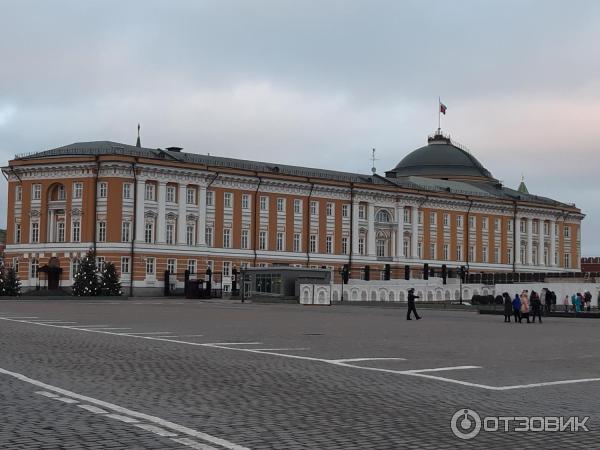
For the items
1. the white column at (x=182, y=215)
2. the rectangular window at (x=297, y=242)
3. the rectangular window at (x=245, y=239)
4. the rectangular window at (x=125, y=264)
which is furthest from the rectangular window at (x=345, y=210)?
the rectangular window at (x=125, y=264)

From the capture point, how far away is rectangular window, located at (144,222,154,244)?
88.3m

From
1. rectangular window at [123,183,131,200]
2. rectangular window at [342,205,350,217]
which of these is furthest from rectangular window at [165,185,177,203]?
rectangular window at [342,205,350,217]

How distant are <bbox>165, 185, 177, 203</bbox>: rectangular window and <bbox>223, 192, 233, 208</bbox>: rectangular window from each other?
5.73 metres

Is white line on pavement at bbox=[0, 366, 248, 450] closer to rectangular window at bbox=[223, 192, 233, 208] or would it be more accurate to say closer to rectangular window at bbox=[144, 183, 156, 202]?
rectangular window at bbox=[144, 183, 156, 202]

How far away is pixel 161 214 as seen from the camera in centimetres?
8919

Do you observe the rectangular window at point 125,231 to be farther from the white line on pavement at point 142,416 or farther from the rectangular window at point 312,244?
the white line on pavement at point 142,416

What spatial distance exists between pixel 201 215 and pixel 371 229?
72.9 ft

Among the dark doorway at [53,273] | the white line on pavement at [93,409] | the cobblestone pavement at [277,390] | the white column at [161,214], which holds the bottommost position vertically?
the cobblestone pavement at [277,390]

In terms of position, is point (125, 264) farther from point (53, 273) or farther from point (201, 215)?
point (201, 215)

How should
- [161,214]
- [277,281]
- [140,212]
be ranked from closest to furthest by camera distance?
[277,281], [140,212], [161,214]

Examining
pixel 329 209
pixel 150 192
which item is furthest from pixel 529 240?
pixel 150 192

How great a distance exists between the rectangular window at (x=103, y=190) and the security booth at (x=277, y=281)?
16.9m

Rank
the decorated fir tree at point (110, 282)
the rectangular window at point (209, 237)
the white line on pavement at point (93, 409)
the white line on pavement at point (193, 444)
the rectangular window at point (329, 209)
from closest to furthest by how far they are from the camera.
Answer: the white line on pavement at point (193, 444), the white line on pavement at point (93, 409), the decorated fir tree at point (110, 282), the rectangular window at point (209, 237), the rectangular window at point (329, 209)

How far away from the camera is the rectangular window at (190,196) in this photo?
9131cm
